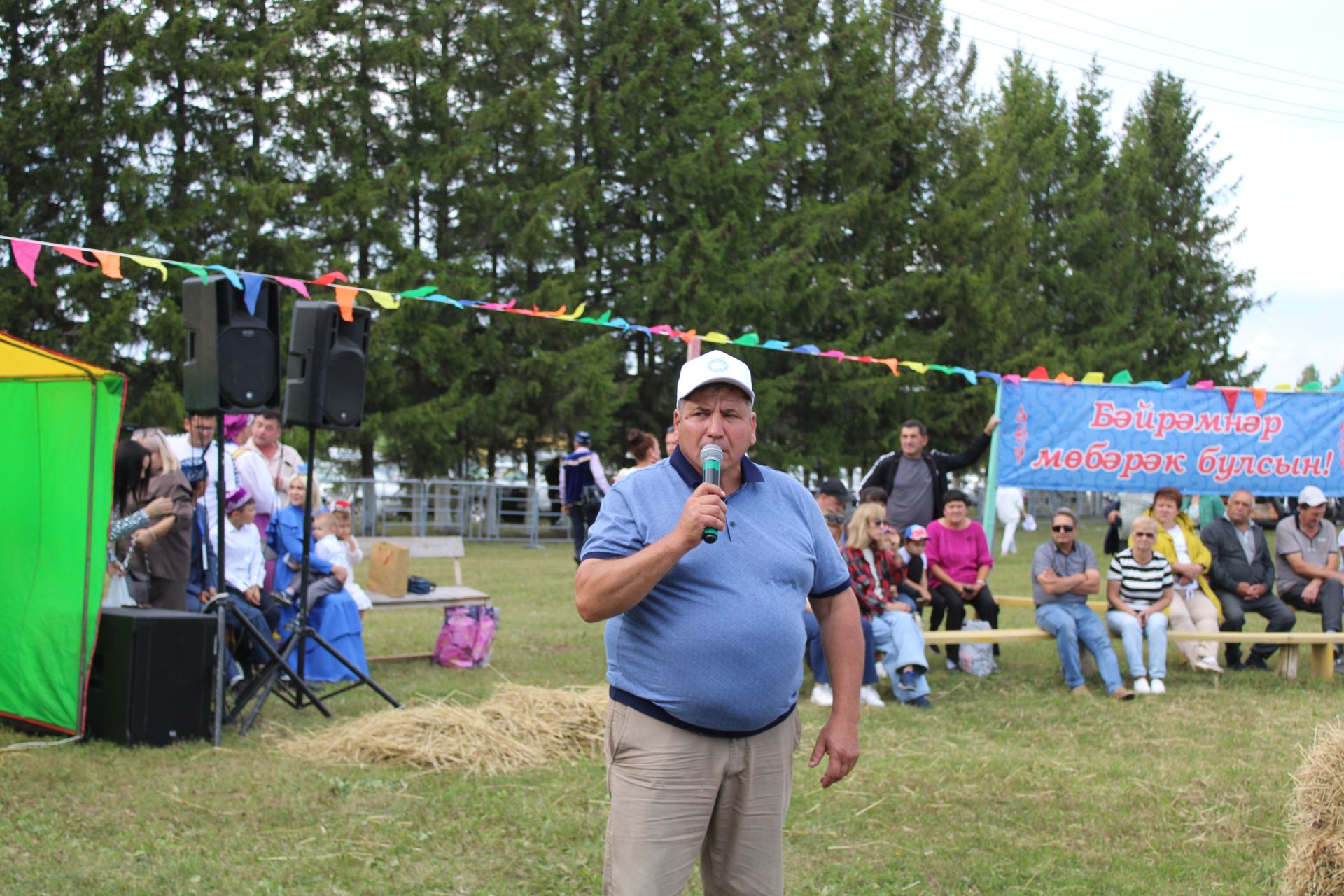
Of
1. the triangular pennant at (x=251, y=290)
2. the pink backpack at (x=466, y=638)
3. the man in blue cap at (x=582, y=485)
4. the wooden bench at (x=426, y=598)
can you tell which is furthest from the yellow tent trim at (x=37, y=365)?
the man in blue cap at (x=582, y=485)

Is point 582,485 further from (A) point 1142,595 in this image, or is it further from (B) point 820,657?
(A) point 1142,595

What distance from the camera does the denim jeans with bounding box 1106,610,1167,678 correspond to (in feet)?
28.3

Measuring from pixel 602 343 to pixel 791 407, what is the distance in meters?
6.84

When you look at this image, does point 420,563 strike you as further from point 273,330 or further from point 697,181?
point 697,181

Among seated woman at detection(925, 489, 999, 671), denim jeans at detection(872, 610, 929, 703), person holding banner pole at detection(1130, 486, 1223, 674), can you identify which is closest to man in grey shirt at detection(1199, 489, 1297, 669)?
person holding banner pole at detection(1130, 486, 1223, 674)

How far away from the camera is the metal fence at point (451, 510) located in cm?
2142

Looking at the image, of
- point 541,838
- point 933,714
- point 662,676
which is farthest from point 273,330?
point 662,676

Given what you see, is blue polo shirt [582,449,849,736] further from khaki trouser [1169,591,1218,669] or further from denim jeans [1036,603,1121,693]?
khaki trouser [1169,591,1218,669]

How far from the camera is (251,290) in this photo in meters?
6.97

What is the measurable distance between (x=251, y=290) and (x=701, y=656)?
5033mm

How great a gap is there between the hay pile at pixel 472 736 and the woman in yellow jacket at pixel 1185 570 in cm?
507

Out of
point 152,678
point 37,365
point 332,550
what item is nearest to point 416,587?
point 332,550

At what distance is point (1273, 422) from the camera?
11359 mm

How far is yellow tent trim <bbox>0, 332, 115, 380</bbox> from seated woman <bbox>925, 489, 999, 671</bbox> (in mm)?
5880
